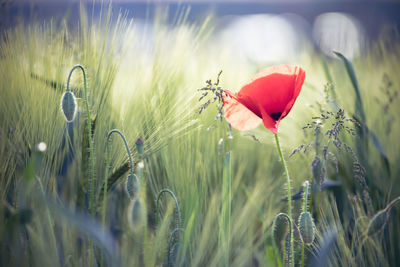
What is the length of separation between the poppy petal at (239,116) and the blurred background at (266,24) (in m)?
0.17

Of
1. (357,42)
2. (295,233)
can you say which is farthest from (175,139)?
(357,42)

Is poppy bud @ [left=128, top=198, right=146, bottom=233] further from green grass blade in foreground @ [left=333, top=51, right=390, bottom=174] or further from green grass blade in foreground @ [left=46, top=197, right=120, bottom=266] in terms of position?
green grass blade in foreground @ [left=333, top=51, right=390, bottom=174]

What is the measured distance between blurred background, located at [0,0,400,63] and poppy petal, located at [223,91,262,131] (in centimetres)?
17

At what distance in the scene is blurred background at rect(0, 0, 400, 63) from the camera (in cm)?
60

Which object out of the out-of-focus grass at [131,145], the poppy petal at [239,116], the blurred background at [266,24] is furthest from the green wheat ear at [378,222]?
the blurred background at [266,24]

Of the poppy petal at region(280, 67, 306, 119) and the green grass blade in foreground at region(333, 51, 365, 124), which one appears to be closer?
the poppy petal at region(280, 67, 306, 119)

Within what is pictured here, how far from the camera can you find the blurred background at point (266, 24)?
597 mm

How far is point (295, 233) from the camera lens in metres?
0.50

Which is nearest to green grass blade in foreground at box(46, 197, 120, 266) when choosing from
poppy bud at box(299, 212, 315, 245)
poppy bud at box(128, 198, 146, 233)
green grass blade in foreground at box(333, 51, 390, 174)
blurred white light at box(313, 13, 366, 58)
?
poppy bud at box(128, 198, 146, 233)

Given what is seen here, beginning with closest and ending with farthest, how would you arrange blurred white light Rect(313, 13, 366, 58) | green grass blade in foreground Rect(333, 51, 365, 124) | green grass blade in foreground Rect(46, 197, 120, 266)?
1. green grass blade in foreground Rect(46, 197, 120, 266)
2. green grass blade in foreground Rect(333, 51, 365, 124)
3. blurred white light Rect(313, 13, 366, 58)

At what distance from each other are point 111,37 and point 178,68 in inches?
4.2

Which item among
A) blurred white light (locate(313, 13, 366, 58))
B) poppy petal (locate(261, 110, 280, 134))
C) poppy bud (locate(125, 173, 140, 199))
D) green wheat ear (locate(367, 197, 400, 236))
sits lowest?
green wheat ear (locate(367, 197, 400, 236))

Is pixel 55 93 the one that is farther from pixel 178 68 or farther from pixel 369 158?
pixel 369 158

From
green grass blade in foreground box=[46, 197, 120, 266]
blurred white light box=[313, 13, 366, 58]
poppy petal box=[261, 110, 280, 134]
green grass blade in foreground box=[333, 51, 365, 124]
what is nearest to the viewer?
green grass blade in foreground box=[46, 197, 120, 266]
